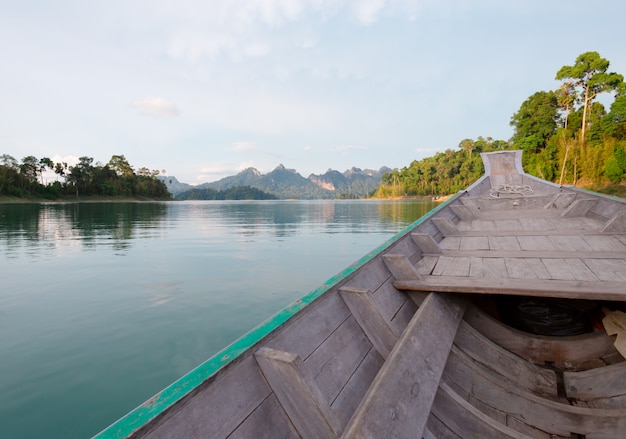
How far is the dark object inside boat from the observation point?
2.81 m

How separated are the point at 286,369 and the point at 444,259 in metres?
2.62

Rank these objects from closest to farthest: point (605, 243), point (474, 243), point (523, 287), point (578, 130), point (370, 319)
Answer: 1. point (370, 319)
2. point (523, 287)
3. point (605, 243)
4. point (474, 243)
5. point (578, 130)

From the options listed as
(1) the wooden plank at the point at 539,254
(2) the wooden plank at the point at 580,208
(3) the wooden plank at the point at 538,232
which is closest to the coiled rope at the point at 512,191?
(2) the wooden plank at the point at 580,208

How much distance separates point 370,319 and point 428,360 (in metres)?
0.39

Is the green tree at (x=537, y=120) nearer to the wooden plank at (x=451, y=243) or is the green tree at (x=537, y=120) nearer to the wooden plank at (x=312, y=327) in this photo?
the wooden plank at (x=451, y=243)

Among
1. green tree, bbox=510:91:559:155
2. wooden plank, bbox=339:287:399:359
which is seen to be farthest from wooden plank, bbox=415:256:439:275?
green tree, bbox=510:91:559:155

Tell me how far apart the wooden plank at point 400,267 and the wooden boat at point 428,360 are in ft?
0.04

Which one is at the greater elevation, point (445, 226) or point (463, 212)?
point (463, 212)

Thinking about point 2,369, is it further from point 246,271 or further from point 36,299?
point 246,271

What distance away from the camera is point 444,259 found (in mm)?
3355

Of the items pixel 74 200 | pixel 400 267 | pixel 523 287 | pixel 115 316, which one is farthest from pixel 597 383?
pixel 74 200

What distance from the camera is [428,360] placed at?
1.70 m

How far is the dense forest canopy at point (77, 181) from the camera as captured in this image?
67875mm

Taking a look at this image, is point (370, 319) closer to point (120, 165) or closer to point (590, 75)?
point (590, 75)
